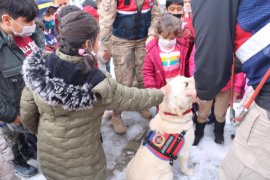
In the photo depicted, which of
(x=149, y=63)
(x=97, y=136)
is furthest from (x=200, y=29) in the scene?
(x=149, y=63)

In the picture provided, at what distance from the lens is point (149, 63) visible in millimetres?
2986

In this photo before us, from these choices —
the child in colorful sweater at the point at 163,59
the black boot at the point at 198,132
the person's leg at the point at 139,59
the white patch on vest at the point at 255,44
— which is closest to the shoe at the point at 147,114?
the person's leg at the point at 139,59

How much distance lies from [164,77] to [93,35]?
1398 mm

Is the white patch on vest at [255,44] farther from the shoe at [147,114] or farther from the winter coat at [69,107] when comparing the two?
the shoe at [147,114]

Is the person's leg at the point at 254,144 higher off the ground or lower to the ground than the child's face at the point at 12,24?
lower

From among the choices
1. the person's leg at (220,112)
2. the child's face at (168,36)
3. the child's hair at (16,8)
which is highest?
the child's hair at (16,8)

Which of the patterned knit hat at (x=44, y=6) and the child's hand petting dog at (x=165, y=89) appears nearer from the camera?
the child's hand petting dog at (x=165, y=89)

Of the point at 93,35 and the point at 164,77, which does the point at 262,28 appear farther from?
the point at 164,77

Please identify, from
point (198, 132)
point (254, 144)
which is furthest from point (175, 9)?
point (254, 144)

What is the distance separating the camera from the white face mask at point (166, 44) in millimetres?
2852

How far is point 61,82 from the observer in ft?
5.83

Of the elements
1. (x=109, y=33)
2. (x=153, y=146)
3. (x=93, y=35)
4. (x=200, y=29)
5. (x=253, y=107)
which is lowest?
(x=153, y=146)

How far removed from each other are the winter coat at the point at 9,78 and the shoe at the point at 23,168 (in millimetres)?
829

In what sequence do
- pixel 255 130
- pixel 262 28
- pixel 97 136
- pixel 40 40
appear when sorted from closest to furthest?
pixel 262 28, pixel 255 130, pixel 97 136, pixel 40 40
